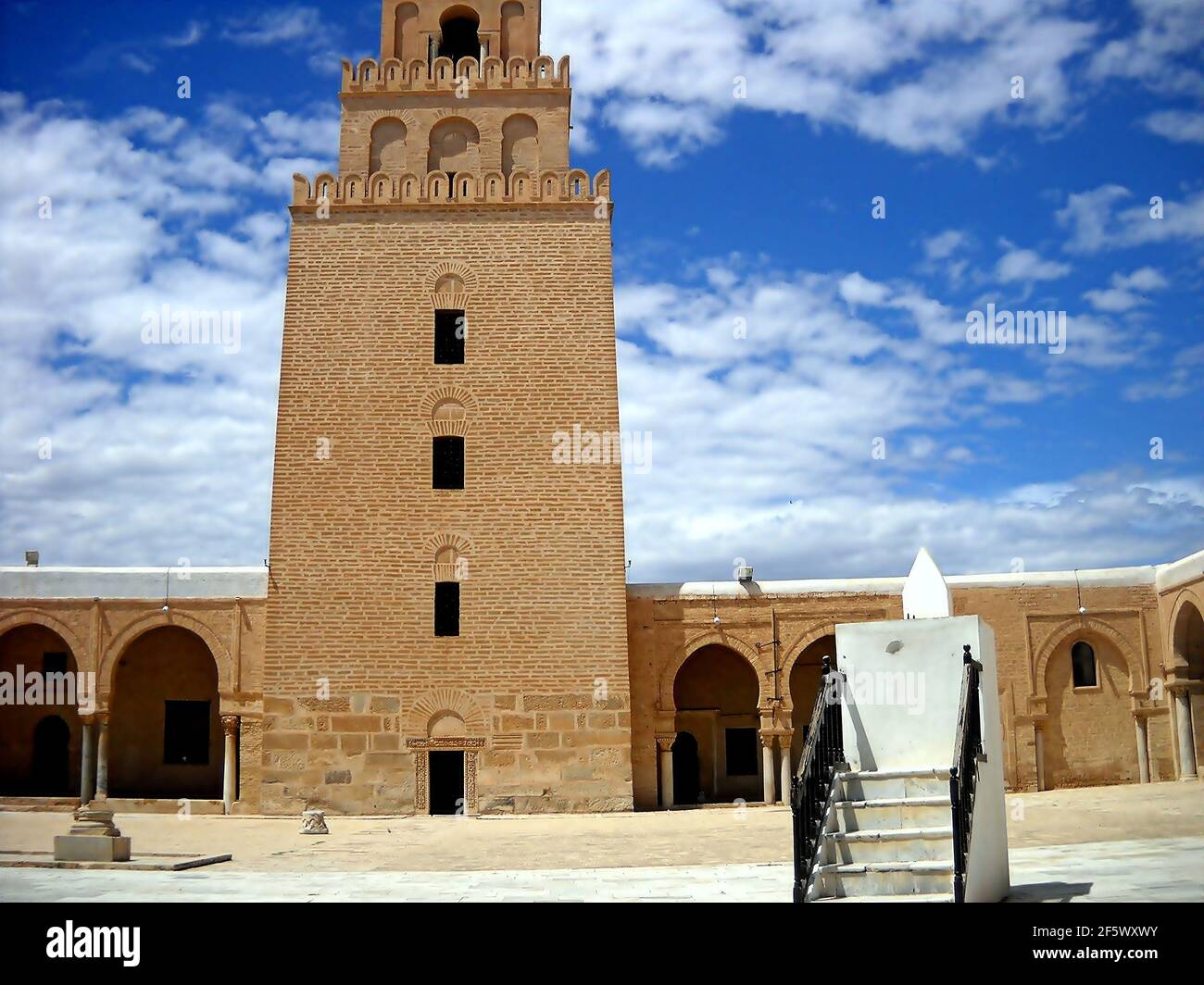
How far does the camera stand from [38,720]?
774 inches

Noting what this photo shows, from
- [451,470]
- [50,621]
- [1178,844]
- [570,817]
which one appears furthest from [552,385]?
[1178,844]

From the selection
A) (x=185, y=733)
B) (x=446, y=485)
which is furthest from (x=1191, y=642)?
(x=185, y=733)

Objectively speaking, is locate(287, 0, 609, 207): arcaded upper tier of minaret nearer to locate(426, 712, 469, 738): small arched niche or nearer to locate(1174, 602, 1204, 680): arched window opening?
locate(426, 712, 469, 738): small arched niche

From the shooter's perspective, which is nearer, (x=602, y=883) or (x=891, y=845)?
(x=891, y=845)

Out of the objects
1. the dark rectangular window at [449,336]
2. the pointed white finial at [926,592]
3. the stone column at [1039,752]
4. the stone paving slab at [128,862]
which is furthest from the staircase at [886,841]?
the stone column at [1039,752]

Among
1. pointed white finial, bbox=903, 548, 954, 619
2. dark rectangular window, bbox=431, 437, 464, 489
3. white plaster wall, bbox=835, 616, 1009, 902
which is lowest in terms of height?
white plaster wall, bbox=835, 616, 1009, 902

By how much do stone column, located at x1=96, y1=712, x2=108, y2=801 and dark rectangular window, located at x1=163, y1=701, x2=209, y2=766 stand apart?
1.50 m

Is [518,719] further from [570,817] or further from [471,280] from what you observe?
[471,280]

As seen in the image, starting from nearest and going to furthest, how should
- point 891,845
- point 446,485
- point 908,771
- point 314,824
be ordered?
1. point 891,845
2. point 908,771
3. point 314,824
4. point 446,485

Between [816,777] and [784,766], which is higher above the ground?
[816,777]

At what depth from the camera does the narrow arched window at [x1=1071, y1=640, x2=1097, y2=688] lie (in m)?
18.4

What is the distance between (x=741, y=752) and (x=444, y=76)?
11947 mm

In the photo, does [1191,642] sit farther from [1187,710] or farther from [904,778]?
[904,778]

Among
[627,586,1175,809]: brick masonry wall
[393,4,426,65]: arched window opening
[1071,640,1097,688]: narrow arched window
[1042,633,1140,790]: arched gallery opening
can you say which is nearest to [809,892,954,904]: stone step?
[627,586,1175,809]: brick masonry wall
